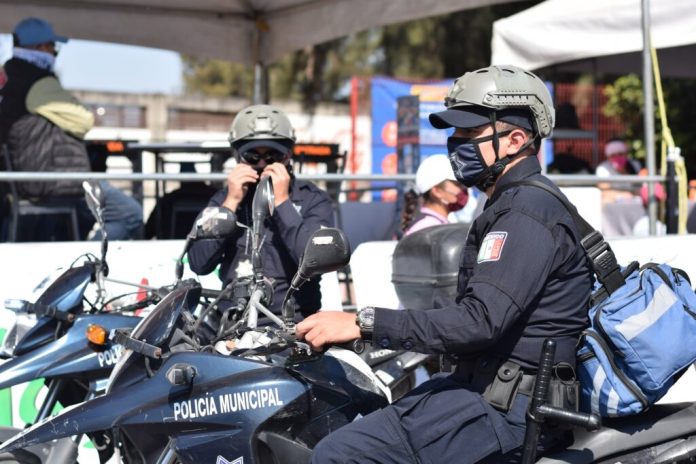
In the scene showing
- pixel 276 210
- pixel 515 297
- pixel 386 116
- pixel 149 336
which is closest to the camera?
pixel 515 297

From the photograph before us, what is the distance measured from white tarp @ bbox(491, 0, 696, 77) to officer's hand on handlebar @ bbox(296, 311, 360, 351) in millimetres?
5578

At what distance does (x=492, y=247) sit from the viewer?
2898 mm

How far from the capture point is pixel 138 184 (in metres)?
8.39

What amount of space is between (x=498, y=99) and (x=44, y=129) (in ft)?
16.2

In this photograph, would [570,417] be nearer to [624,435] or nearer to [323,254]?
[624,435]

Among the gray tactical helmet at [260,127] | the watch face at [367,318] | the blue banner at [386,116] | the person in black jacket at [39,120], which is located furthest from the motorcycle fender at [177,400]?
the blue banner at [386,116]

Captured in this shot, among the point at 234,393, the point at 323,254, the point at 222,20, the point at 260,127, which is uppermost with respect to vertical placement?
the point at 222,20

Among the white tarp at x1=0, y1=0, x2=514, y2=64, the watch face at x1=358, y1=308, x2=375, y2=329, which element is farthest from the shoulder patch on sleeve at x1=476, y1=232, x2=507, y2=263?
the white tarp at x1=0, y1=0, x2=514, y2=64

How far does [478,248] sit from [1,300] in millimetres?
3461

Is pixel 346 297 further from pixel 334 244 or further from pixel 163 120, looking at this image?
pixel 163 120

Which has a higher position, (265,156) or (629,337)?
(265,156)

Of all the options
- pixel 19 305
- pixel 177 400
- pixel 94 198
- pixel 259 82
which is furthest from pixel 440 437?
pixel 259 82

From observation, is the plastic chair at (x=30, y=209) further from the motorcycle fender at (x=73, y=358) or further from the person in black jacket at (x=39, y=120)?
the motorcycle fender at (x=73, y=358)

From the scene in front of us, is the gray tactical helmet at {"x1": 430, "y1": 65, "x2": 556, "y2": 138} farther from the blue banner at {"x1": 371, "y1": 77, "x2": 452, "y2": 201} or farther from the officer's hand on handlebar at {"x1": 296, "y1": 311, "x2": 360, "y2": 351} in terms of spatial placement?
the blue banner at {"x1": 371, "y1": 77, "x2": 452, "y2": 201}
